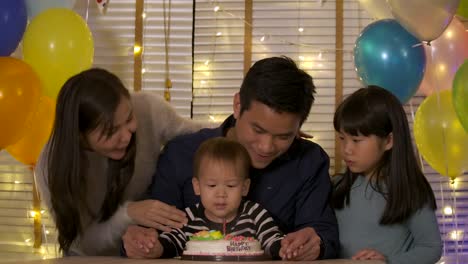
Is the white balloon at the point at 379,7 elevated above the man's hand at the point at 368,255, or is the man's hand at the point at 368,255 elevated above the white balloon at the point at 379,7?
the white balloon at the point at 379,7

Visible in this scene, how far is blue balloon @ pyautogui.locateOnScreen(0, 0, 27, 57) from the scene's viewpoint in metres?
3.24

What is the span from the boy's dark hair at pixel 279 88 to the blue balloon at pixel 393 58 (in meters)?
1.53

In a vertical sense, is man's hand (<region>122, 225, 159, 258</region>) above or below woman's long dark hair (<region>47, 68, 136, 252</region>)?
below

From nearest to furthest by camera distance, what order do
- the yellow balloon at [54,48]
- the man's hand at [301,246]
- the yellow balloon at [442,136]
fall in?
the man's hand at [301,246] < the yellow balloon at [54,48] < the yellow balloon at [442,136]

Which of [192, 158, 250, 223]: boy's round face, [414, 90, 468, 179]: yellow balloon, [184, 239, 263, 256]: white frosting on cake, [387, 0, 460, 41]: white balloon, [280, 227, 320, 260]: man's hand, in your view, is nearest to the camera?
[184, 239, 263, 256]: white frosting on cake

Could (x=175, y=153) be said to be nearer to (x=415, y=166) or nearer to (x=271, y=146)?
(x=271, y=146)

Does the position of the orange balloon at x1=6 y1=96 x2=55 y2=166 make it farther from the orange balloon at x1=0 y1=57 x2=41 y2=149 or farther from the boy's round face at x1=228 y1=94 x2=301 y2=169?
the boy's round face at x1=228 y1=94 x2=301 y2=169

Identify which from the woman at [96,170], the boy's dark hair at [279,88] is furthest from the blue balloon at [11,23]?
the boy's dark hair at [279,88]

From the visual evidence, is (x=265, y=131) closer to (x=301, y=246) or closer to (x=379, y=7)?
(x=301, y=246)

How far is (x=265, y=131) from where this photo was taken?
2.13 metres

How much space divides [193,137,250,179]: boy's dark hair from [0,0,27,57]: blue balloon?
1.57 m

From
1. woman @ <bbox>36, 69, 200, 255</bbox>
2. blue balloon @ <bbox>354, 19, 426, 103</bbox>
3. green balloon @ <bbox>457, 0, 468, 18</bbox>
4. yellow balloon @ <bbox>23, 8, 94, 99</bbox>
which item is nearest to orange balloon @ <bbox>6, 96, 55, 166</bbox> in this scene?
yellow balloon @ <bbox>23, 8, 94, 99</bbox>

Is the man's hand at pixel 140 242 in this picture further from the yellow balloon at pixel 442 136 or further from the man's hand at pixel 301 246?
the yellow balloon at pixel 442 136

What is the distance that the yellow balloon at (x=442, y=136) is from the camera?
143 inches
